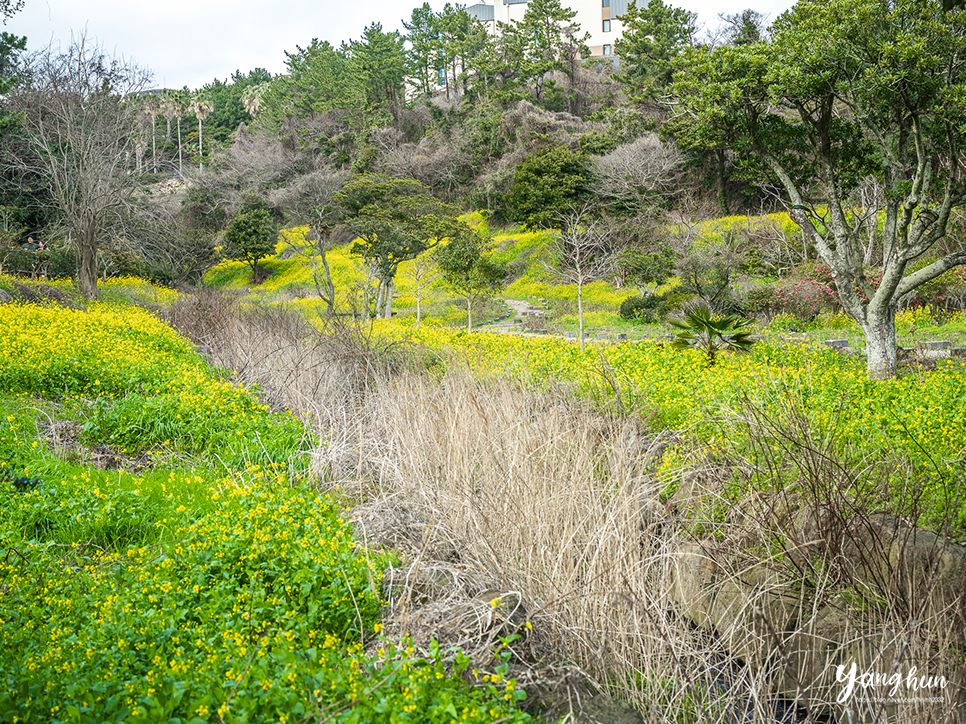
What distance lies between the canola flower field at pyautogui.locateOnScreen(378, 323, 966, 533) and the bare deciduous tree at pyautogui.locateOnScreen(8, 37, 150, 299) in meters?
13.6

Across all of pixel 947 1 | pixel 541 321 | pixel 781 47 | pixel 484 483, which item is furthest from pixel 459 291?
pixel 947 1

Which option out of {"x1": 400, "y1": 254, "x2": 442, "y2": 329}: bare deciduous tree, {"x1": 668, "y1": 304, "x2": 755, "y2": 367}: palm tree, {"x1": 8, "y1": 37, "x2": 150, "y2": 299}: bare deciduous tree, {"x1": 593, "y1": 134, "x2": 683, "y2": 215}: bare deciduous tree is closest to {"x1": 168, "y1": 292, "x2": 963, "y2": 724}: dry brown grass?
{"x1": 668, "y1": 304, "x2": 755, "y2": 367}: palm tree

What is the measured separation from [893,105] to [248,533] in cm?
833

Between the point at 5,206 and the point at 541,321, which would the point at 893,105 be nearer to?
the point at 541,321

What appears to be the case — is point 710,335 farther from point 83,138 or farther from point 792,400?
point 83,138

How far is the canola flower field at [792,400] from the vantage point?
12.9 ft

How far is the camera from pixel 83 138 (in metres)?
17.8

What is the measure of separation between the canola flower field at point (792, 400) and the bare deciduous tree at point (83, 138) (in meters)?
13.6

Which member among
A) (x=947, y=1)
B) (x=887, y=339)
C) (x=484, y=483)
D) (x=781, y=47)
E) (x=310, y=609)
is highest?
(x=781, y=47)

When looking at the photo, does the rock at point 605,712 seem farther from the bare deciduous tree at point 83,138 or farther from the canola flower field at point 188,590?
the bare deciduous tree at point 83,138

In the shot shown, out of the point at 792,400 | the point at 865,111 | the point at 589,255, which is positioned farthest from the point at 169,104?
the point at 792,400

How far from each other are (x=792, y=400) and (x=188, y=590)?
11.9 feet

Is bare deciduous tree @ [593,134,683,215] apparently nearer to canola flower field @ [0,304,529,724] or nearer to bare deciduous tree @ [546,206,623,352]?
bare deciduous tree @ [546,206,623,352]

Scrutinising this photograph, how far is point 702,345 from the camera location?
9.73 meters
